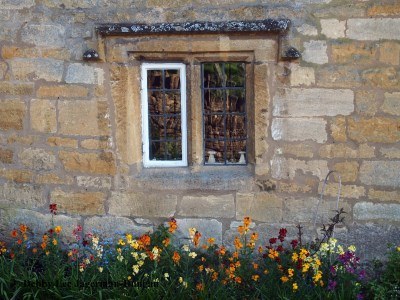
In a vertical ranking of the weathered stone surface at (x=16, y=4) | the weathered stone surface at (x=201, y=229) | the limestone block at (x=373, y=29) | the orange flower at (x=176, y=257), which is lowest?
the orange flower at (x=176, y=257)

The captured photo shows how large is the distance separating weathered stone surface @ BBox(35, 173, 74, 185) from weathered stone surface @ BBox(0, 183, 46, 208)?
0.30 ft

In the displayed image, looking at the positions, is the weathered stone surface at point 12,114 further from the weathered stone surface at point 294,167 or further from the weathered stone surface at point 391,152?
the weathered stone surface at point 391,152

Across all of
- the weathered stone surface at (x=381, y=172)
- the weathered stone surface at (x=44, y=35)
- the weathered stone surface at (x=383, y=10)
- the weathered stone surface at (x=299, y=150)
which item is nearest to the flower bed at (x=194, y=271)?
the weathered stone surface at (x=381, y=172)

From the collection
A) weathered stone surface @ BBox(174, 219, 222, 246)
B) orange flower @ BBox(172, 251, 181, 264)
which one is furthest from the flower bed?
weathered stone surface @ BBox(174, 219, 222, 246)

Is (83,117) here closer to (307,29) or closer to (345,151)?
(307,29)

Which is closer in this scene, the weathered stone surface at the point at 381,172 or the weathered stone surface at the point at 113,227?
the weathered stone surface at the point at 381,172

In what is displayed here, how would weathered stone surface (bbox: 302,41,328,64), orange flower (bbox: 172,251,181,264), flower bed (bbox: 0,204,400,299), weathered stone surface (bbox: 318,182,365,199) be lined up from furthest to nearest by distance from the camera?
weathered stone surface (bbox: 318,182,365,199) < weathered stone surface (bbox: 302,41,328,64) < orange flower (bbox: 172,251,181,264) < flower bed (bbox: 0,204,400,299)

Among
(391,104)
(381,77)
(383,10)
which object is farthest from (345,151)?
(383,10)

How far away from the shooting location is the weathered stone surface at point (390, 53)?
4.62 m

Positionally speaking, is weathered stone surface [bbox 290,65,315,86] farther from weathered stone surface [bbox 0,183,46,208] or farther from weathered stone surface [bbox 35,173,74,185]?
weathered stone surface [bbox 0,183,46,208]

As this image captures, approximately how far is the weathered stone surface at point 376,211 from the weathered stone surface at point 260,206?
0.66 metres

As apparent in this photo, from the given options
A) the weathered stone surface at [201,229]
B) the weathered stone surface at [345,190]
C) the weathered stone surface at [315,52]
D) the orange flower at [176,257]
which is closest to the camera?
the orange flower at [176,257]

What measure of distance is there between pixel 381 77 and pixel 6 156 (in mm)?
3427

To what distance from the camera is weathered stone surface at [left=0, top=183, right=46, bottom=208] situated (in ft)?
17.1
